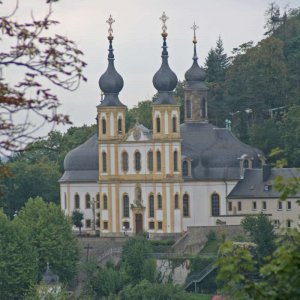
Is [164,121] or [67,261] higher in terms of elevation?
[164,121]

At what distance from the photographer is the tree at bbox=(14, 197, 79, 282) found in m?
81.6

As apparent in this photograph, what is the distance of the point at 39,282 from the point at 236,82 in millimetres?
29801

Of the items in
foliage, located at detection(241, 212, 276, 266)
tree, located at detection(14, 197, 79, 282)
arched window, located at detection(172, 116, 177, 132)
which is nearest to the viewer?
foliage, located at detection(241, 212, 276, 266)

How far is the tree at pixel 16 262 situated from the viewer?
78625 millimetres

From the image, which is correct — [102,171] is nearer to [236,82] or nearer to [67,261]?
[67,261]

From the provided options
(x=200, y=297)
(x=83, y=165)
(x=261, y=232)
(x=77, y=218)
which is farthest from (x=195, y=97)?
(x=200, y=297)

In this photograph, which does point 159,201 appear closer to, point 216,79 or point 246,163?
point 246,163

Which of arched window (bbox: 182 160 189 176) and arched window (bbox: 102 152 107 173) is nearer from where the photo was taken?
arched window (bbox: 182 160 189 176)

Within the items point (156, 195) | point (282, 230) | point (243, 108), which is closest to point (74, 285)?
point (156, 195)

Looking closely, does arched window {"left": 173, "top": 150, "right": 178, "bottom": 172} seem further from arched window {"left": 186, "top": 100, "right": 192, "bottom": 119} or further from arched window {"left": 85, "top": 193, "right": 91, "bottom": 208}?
arched window {"left": 85, "top": 193, "right": 91, "bottom": 208}

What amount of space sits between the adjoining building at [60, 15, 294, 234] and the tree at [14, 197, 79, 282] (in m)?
4.53

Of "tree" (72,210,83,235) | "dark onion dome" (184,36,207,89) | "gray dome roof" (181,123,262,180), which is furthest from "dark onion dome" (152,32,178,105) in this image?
"tree" (72,210,83,235)

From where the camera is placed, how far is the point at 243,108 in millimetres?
103562

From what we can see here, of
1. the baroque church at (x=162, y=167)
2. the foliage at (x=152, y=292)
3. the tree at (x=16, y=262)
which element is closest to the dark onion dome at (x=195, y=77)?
the baroque church at (x=162, y=167)
